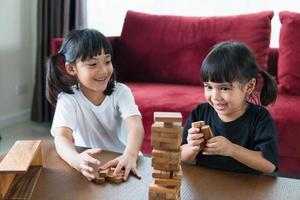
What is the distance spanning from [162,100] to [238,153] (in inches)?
41.8

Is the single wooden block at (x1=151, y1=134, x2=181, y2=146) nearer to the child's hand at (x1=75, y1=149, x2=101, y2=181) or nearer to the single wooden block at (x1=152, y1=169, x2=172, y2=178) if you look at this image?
the single wooden block at (x1=152, y1=169, x2=172, y2=178)


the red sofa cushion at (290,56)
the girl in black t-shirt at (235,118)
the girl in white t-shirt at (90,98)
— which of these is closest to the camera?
the girl in black t-shirt at (235,118)

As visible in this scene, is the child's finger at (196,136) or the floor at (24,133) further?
the floor at (24,133)

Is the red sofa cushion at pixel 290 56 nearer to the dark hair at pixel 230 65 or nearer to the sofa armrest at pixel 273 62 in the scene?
the sofa armrest at pixel 273 62

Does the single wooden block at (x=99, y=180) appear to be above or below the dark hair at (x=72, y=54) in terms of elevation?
below

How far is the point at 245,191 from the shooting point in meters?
0.95

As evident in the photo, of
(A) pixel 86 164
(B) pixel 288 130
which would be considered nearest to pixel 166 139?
(A) pixel 86 164

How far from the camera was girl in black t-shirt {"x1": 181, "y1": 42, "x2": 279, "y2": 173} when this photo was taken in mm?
1128

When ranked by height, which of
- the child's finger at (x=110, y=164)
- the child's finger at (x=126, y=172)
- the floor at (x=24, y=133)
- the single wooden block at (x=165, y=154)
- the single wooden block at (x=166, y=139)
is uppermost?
the single wooden block at (x=166, y=139)

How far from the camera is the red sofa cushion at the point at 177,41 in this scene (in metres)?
2.42

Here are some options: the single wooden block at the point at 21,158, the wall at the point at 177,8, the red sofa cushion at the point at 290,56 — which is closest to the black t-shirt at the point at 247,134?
the single wooden block at the point at 21,158

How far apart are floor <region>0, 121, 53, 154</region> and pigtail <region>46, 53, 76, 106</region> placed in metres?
1.31

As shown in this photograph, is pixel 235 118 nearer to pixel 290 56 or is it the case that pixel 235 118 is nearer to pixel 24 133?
pixel 290 56

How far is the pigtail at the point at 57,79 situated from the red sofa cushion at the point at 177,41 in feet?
3.64
